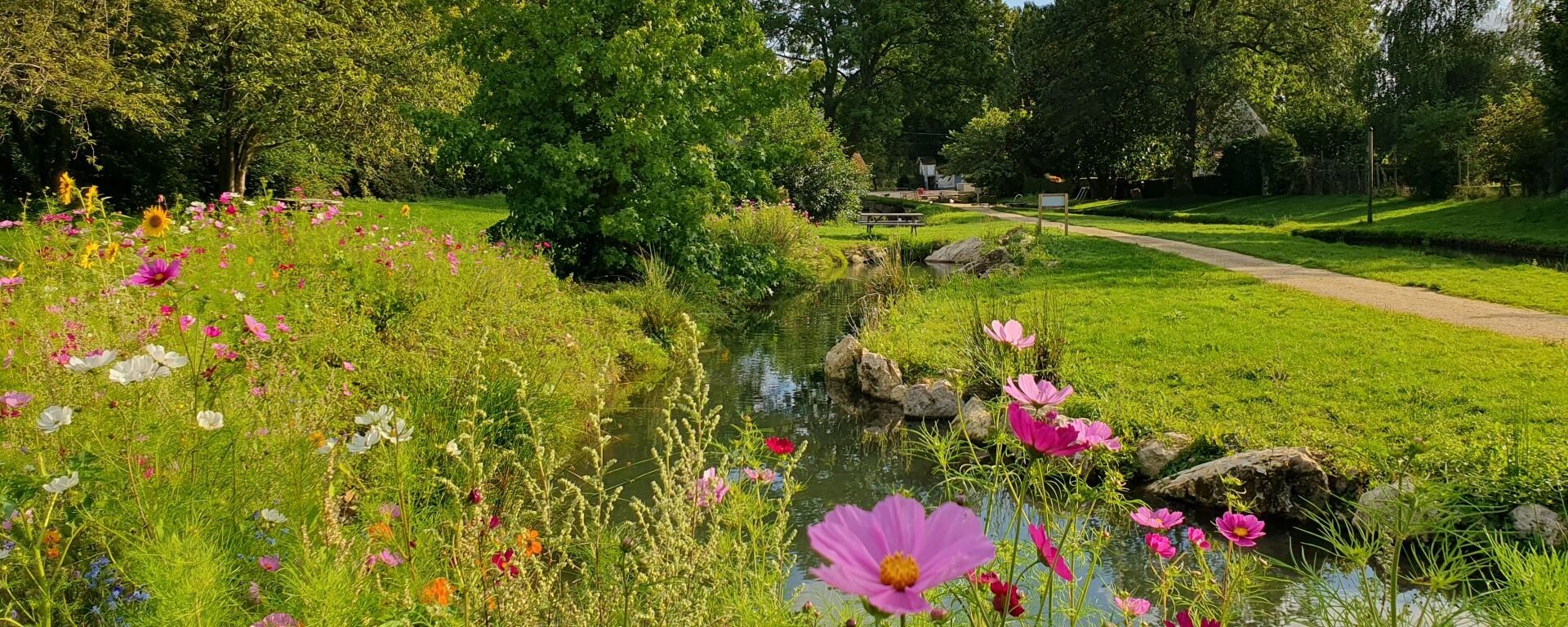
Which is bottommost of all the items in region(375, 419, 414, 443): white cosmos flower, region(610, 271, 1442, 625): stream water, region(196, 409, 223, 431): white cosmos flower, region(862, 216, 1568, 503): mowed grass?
region(610, 271, 1442, 625): stream water

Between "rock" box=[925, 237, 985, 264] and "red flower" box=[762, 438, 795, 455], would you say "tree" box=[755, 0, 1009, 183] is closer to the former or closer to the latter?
"rock" box=[925, 237, 985, 264]

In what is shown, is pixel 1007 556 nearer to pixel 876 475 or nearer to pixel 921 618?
pixel 921 618

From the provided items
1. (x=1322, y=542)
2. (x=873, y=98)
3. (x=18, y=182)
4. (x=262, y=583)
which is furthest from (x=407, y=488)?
(x=873, y=98)

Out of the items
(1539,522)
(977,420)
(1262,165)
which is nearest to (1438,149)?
(1262,165)

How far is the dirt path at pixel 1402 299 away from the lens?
6.78 m

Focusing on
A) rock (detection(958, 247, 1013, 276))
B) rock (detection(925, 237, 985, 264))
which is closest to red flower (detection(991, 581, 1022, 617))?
rock (detection(958, 247, 1013, 276))

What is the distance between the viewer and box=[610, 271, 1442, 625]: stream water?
3.41 m

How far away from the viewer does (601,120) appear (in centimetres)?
977

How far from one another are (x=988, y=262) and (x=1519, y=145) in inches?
465

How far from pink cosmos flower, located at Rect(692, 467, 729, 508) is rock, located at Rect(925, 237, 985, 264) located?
13.7 meters

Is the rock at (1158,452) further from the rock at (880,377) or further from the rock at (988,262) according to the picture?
the rock at (988,262)

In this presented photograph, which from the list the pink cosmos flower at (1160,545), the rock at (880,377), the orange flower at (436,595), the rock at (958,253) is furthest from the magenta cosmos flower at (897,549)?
the rock at (958,253)

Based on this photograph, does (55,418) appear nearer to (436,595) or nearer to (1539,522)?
(436,595)

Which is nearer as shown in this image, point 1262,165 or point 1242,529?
point 1242,529
